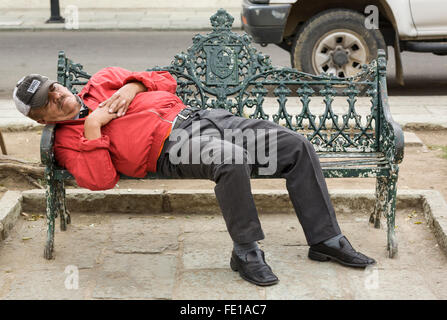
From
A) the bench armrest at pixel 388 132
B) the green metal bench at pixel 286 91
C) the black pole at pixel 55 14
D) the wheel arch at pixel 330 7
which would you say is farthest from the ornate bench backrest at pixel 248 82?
the black pole at pixel 55 14

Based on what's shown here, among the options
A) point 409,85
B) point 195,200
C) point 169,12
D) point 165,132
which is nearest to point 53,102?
point 165,132

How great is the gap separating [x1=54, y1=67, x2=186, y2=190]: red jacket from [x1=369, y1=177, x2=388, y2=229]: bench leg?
133 centimetres

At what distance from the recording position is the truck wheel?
330 inches

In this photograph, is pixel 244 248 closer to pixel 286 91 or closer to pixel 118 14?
pixel 286 91

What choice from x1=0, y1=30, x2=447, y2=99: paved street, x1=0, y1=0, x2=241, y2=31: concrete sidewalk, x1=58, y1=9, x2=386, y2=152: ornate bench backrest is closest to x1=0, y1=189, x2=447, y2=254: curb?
x1=58, y1=9, x2=386, y2=152: ornate bench backrest

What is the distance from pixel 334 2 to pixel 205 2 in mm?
9404

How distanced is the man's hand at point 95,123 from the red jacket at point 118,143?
0.04 metres

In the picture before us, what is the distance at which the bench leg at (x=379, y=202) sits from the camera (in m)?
4.51

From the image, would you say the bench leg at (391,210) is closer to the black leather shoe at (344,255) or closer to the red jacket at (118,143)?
the black leather shoe at (344,255)

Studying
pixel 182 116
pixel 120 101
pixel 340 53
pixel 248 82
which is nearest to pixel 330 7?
pixel 340 53

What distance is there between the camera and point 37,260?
4.22 meters

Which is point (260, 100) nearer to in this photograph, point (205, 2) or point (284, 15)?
point (284, 15)

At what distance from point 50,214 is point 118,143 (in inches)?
24.3

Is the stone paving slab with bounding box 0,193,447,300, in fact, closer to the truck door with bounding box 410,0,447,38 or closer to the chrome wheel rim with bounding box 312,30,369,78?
the chrome wheel rim with bounding box 312,30,369,78
